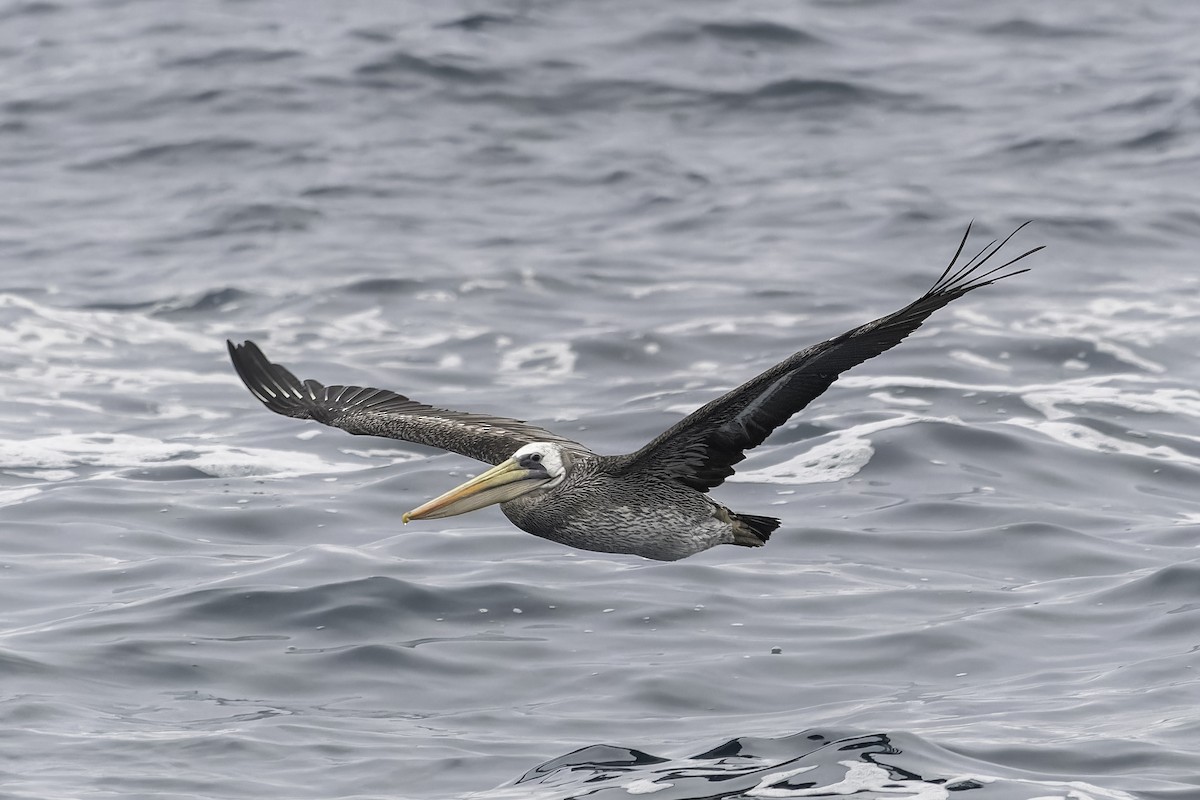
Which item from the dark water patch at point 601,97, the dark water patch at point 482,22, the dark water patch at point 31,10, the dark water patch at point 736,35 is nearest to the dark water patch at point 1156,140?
the dark water patch at point 736,35

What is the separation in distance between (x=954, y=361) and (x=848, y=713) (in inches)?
311

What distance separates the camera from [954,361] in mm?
17406

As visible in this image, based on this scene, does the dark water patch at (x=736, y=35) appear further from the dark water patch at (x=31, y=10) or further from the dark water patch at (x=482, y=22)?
the dark water patch at (x=31, y=10)

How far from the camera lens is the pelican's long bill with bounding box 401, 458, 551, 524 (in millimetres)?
10492

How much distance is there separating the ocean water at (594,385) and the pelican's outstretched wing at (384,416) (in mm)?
1092

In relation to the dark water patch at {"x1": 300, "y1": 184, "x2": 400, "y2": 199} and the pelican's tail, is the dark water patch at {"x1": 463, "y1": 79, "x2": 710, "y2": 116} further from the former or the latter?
the pelican's tail

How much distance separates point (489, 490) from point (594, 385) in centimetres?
656

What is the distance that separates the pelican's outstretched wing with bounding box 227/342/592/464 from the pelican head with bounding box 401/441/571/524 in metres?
0.53

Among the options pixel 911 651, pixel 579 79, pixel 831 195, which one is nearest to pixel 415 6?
pixel 579 79

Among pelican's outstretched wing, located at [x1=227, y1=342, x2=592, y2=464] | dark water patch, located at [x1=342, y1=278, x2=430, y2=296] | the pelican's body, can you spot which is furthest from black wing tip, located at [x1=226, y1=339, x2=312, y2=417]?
dark water patch, located at [x1=342, y1=278, x2=430, y2=296]

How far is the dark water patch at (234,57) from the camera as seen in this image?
26438 mm

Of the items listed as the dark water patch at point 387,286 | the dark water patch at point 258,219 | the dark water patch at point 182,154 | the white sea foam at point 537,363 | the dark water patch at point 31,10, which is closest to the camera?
the white sea foam at point 537,363

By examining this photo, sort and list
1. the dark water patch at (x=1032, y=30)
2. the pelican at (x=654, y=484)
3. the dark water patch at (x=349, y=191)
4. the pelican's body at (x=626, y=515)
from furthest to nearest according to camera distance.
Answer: the dark water patch at (x=1032, y=30) < the dark water patch at (x=349, y=191) < the pelican's body at (x=626, y=515) < the pelican at (x=654, y=484)

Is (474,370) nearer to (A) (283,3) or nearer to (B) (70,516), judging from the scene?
(B) (70,516)
